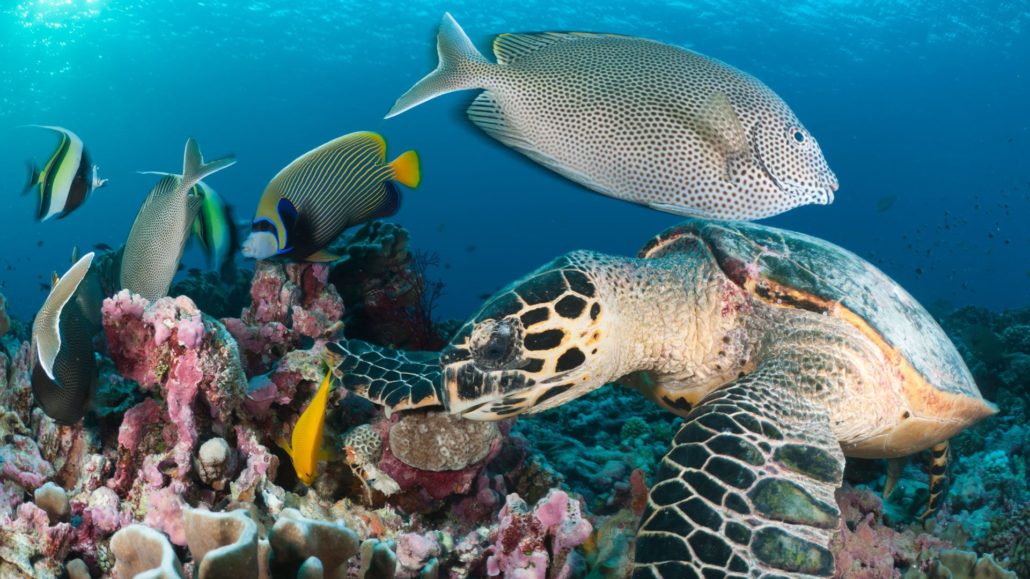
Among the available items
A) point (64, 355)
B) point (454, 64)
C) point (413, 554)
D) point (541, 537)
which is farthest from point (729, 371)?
point (64, 355)

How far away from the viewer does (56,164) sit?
294cm

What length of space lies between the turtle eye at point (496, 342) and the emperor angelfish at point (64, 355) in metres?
1.19

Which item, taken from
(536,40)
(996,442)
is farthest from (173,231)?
(996,442)

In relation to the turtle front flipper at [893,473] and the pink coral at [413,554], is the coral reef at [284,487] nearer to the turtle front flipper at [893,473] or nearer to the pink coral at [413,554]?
the pink coral at [413,554]

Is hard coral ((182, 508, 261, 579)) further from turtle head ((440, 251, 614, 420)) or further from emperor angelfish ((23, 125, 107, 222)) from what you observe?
emperor angelfish ((23, 125, 107, 222))

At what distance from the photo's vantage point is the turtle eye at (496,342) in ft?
6.88

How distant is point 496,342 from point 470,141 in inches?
757

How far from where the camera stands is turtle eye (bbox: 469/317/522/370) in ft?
6.88

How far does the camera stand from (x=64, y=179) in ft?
9.71

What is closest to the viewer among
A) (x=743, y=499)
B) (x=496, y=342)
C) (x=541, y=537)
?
(x=743, y=499)

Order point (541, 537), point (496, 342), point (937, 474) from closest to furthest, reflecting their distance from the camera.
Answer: point (541, 537) → point (496, 342) → point (937, 474)

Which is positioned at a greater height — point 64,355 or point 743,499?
point 64,355

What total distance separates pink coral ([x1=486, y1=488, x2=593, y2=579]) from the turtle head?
430mm

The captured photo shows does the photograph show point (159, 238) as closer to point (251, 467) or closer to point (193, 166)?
point (193, 166)
